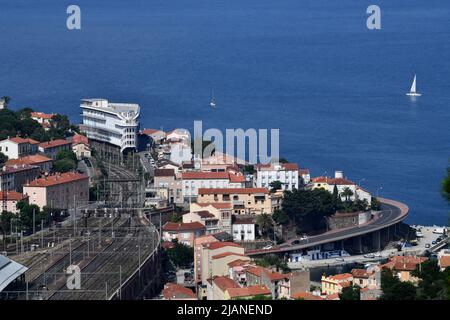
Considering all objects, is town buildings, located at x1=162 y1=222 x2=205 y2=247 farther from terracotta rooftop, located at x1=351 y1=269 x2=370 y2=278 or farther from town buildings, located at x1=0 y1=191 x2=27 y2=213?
terracotta rooftop, located at x1=351 y1=269 x2=370 y2=278

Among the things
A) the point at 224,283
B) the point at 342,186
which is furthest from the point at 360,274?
the point at 342,186

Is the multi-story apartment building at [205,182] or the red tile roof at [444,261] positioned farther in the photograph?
the multi-story apartment building at [205,182]

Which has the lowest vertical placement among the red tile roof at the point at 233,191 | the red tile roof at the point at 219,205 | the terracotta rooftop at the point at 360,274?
the terracotta rooftop at the point at 360,274

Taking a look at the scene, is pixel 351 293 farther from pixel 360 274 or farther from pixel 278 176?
pixel 278 176

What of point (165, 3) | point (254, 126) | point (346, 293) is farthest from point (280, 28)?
point (346, 293)

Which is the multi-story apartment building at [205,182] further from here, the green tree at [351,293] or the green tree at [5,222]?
the green tree at [351,293]

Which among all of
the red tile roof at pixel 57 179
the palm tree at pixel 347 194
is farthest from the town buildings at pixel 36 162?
the palm tree at pixel 347 194
